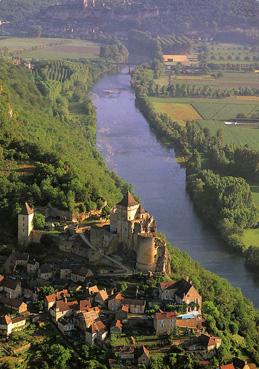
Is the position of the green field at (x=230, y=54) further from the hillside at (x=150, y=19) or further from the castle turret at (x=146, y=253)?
the castle turret at (x=146, y=253)

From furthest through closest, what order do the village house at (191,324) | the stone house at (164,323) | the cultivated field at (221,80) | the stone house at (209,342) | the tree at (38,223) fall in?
the cultivated field at (221,80), the tree at (38,223), the village house at (191,324), the stone house at (164,323), the stone house at (209,342)

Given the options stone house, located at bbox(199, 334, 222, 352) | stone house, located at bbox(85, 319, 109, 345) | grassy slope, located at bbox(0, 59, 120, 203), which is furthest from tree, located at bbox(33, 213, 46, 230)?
stone house, located at bbox(199, 334, 222, 352)

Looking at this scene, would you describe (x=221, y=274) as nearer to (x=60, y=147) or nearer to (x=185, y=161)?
(x=60, y=147)

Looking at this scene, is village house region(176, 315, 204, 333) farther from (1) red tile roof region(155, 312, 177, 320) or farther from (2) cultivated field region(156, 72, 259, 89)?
(2) cultivated field region(156, 72, 259, 89)

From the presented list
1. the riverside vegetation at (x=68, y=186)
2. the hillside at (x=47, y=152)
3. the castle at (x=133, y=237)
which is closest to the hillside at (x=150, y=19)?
the hillside at (x=47, y=152)

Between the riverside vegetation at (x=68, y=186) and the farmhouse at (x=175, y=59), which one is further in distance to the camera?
the farmhouse at (x=175, y=59)

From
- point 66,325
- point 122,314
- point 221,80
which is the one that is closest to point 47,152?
point 122,314

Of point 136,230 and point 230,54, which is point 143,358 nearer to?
point 136,230
